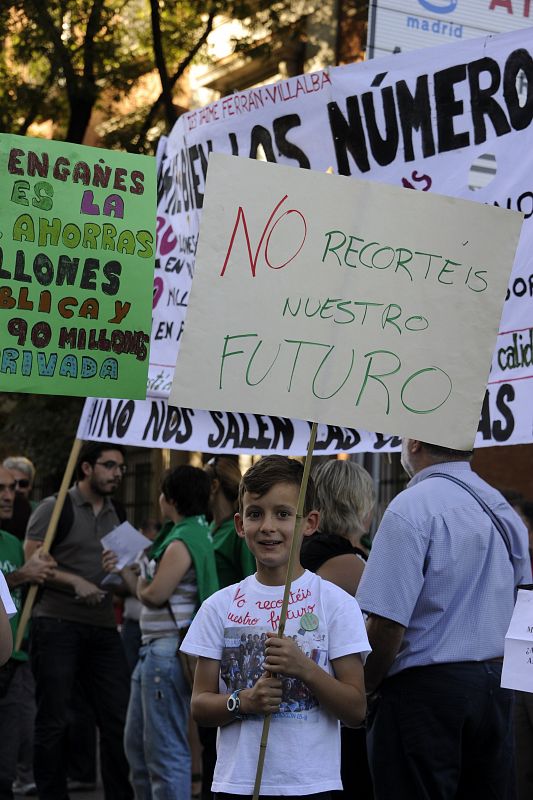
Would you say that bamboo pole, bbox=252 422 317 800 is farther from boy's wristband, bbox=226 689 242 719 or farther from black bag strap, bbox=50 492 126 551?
black bag strap, bbox=50 492 126 551

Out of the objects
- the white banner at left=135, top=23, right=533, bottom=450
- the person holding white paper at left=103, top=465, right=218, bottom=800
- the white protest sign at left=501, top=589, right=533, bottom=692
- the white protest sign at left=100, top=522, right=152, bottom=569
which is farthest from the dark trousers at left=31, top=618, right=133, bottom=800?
the white protest sign at left=501, top=589, right=533, bottom=692

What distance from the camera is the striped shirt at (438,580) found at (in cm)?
414

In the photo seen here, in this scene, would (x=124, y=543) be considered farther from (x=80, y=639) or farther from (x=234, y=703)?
(x=234, y=703)

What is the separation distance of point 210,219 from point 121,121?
1267cm

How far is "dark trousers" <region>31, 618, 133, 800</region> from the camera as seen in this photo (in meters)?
7.27

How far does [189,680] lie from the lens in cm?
649

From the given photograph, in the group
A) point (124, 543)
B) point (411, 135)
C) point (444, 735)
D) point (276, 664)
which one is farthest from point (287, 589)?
point (124, 543)

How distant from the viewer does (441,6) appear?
7.72 meters

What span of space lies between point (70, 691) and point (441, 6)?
174 inches

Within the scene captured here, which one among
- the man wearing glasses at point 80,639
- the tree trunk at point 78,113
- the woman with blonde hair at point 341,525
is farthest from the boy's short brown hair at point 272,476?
the tree trunk at point 78,113

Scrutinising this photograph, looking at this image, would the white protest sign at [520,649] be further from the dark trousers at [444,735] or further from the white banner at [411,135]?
the white banner at [411,135]

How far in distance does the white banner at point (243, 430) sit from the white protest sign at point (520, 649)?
41.9 inches

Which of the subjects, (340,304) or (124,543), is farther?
(124,543)

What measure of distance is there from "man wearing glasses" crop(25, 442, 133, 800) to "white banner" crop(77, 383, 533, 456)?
2.38ft
